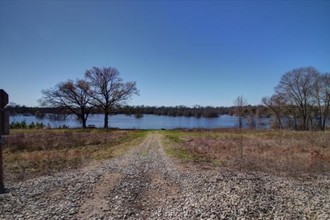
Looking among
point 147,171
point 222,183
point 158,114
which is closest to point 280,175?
point 222,183

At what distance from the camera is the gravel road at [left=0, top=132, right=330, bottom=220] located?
7156 mm

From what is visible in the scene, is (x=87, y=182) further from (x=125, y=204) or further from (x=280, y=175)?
(x=280, y=175)

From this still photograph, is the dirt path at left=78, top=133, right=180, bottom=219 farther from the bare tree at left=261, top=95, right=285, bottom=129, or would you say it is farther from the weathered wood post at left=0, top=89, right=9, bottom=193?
the bare tree at left=261, top=95, right=285, bottom=129

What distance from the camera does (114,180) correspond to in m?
10.4

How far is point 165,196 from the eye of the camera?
8.68 meters

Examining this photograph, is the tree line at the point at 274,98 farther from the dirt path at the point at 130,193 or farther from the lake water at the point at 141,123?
the dirt path at the point at 130,193

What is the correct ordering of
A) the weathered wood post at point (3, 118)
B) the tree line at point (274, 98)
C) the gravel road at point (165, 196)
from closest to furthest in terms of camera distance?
the gravel road at point (165, 196) < the weathered wood post at point (3, 118) < the tree line at point (274, 98)

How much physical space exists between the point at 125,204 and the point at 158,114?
147852 mm

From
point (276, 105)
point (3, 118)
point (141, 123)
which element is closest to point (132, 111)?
point (141, 123)

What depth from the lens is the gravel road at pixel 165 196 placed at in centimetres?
716

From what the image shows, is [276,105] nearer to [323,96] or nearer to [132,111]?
[323,96]

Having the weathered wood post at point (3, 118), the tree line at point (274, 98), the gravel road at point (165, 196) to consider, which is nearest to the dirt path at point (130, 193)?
the gravel road at point (165, 196)

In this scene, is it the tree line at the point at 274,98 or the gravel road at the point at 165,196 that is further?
the tree line at the point at 274,98

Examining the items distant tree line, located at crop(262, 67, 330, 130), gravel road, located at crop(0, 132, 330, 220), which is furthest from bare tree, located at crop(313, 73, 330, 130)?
gravel road, located at crop(0, 132, 330, 220)
